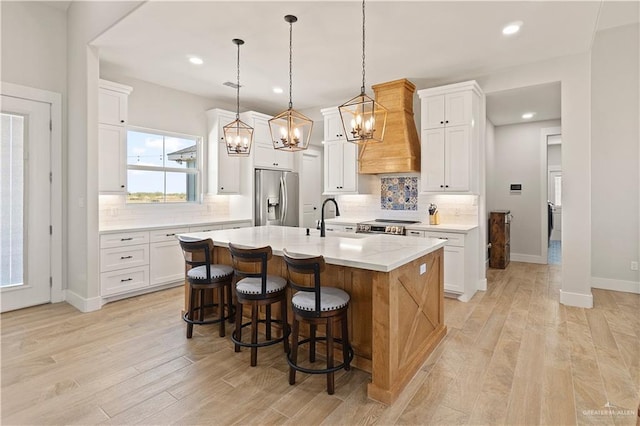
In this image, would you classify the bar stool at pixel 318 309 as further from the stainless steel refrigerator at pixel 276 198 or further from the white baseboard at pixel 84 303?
the stainless steel refrigerator at pixel 276 198

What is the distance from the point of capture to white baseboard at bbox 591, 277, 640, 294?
451cm

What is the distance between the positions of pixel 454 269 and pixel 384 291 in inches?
97.5

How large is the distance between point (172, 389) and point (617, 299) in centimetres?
513

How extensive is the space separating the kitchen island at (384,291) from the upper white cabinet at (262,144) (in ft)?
9.32

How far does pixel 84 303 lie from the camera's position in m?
3.84

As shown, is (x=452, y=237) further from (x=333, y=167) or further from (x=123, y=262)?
(x=123, y=262)

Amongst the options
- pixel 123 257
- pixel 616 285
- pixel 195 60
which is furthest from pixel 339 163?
pixel 616 285

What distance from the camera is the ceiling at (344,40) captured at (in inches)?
121

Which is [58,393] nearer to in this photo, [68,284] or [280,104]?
[68,284]

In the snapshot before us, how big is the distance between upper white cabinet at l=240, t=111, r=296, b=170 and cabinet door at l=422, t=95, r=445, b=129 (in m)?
2.67

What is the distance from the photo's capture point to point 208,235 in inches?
135

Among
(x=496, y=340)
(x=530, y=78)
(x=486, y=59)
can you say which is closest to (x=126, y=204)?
(x=496, y=340)

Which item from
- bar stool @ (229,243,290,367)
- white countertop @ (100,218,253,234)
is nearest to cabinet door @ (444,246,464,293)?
bar stool @ (229,243,290,367)

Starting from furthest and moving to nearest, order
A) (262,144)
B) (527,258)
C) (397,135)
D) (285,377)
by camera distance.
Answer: (527,258)
(262,144)
(397,135)
(285,377)
